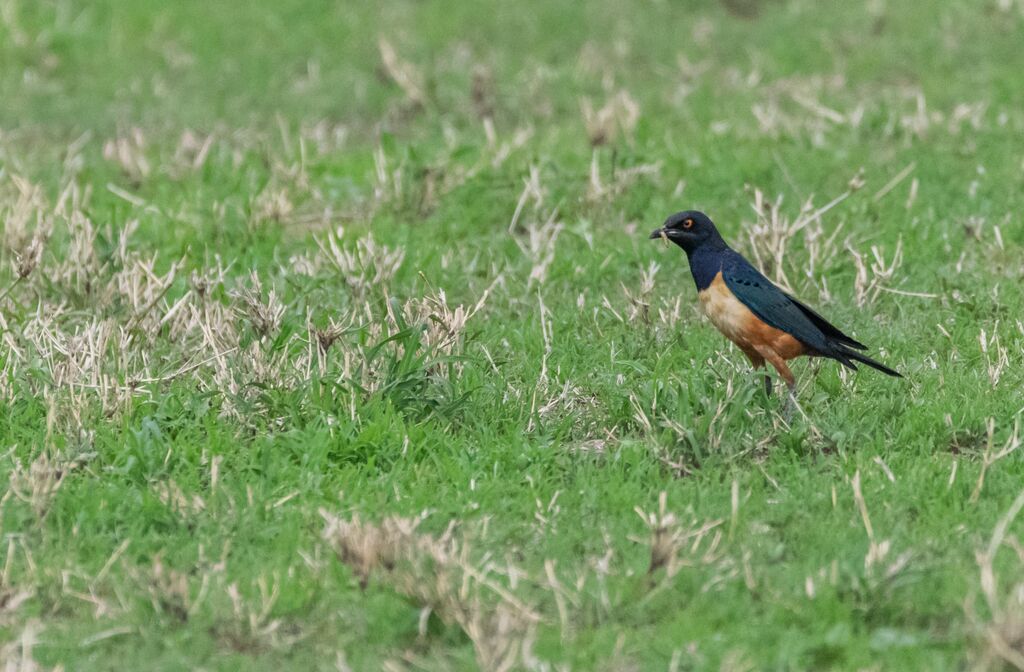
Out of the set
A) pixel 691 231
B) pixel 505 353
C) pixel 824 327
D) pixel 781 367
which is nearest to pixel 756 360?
pixel 781 367

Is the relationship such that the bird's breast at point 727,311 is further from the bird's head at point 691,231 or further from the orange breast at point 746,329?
the bird's head at point 691,231

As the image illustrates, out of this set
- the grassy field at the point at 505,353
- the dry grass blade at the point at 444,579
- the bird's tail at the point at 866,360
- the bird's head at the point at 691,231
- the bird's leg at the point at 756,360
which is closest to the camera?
the dry grass blade at the point at 444,579

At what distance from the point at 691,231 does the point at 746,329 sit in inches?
27.5

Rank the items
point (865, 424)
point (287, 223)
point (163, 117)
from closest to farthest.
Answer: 1. point (865, 424)
2. point (287, 223)
3. point (163, 117)

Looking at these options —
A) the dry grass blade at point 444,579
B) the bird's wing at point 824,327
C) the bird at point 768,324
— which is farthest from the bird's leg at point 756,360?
the dry grass blade at point 444,579

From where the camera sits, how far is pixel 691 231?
7.08m

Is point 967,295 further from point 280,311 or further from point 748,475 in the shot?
point 280,311

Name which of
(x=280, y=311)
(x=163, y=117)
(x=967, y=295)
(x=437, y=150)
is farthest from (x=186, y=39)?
(x=967, y=295)

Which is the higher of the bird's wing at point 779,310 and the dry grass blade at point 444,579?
the bird's wing at point 779,310

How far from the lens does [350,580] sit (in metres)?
5.07

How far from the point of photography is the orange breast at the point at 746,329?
6.57m

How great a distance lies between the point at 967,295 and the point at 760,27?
18.3 feet

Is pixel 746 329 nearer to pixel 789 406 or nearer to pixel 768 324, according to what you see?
pixel 768 324

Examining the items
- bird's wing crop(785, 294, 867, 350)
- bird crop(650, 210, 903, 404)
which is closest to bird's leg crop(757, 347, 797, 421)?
bird crop(650, 210, 903, 404)
